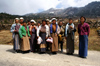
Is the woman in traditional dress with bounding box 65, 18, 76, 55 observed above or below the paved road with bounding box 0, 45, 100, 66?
above

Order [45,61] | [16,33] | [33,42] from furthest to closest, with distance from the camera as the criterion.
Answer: [33,42] < [16,33] < [45,61]

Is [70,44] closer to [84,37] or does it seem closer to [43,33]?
[84,37]

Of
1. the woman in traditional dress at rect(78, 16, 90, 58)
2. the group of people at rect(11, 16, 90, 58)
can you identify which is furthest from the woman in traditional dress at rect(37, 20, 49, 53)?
the woman in traditional dress at rect(78, 16, 90, 58)

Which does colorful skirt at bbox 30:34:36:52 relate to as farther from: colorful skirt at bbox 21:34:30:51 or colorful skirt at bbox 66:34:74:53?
colorful skirt at bbox 66:34:74:53

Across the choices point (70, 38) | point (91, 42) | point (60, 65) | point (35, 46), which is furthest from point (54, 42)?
point (91, 42)

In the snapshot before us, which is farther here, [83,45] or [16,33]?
[16,33]

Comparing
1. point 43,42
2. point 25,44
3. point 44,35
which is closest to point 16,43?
point 25,44

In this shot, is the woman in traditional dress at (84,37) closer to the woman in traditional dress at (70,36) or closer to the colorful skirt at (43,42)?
the woman in traditional dress at (70,36)

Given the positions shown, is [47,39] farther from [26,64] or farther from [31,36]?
[26,64]

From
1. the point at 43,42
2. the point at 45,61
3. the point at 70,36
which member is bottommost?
the point at 45,61

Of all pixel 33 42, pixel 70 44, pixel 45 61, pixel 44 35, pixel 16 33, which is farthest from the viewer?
pixel 33 42

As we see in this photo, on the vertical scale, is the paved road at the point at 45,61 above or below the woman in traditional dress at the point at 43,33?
below

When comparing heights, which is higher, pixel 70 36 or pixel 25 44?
pixel 70 36

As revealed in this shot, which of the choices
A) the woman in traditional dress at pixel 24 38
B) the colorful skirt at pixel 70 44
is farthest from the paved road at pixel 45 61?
the woman in traditional dress at pixel 24 38
